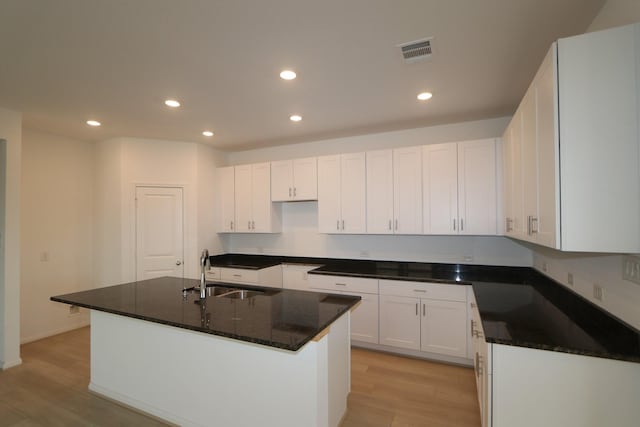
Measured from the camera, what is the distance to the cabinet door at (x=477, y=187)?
3062mm

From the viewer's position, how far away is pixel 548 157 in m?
1.48

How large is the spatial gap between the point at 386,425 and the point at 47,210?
4.81m

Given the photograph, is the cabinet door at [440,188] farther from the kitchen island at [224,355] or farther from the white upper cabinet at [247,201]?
the white upper cabinet at [247,201]

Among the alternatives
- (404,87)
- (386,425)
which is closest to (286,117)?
(404,87)

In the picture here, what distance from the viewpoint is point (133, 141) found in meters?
4.12

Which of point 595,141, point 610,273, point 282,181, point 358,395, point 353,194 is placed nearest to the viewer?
point 595,141

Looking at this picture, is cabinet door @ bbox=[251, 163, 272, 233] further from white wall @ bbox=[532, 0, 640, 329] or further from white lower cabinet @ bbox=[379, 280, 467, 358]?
white wall @ bbox=[532, 0, 640, 329]

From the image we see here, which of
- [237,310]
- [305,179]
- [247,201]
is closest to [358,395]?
[237,310]

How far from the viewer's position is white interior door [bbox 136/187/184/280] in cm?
413

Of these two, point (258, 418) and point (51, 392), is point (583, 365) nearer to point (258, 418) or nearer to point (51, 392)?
point (258, 418)

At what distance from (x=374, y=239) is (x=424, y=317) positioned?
46.3 inches

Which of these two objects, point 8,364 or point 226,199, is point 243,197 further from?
point 8,364

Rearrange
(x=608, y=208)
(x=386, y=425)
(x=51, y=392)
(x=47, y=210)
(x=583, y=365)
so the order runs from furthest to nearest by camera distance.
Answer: (x=47, y=210)
(x=51, y=392)
(x=386, y=425)
(x=583, y=365)
(x=608, y=208)

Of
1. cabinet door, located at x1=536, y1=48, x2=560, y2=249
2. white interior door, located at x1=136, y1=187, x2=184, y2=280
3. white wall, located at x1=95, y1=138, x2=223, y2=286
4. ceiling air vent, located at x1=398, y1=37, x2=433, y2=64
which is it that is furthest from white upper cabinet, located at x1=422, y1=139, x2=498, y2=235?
white interior door, located at x1=136, y1=187, x2=184, y2=280
